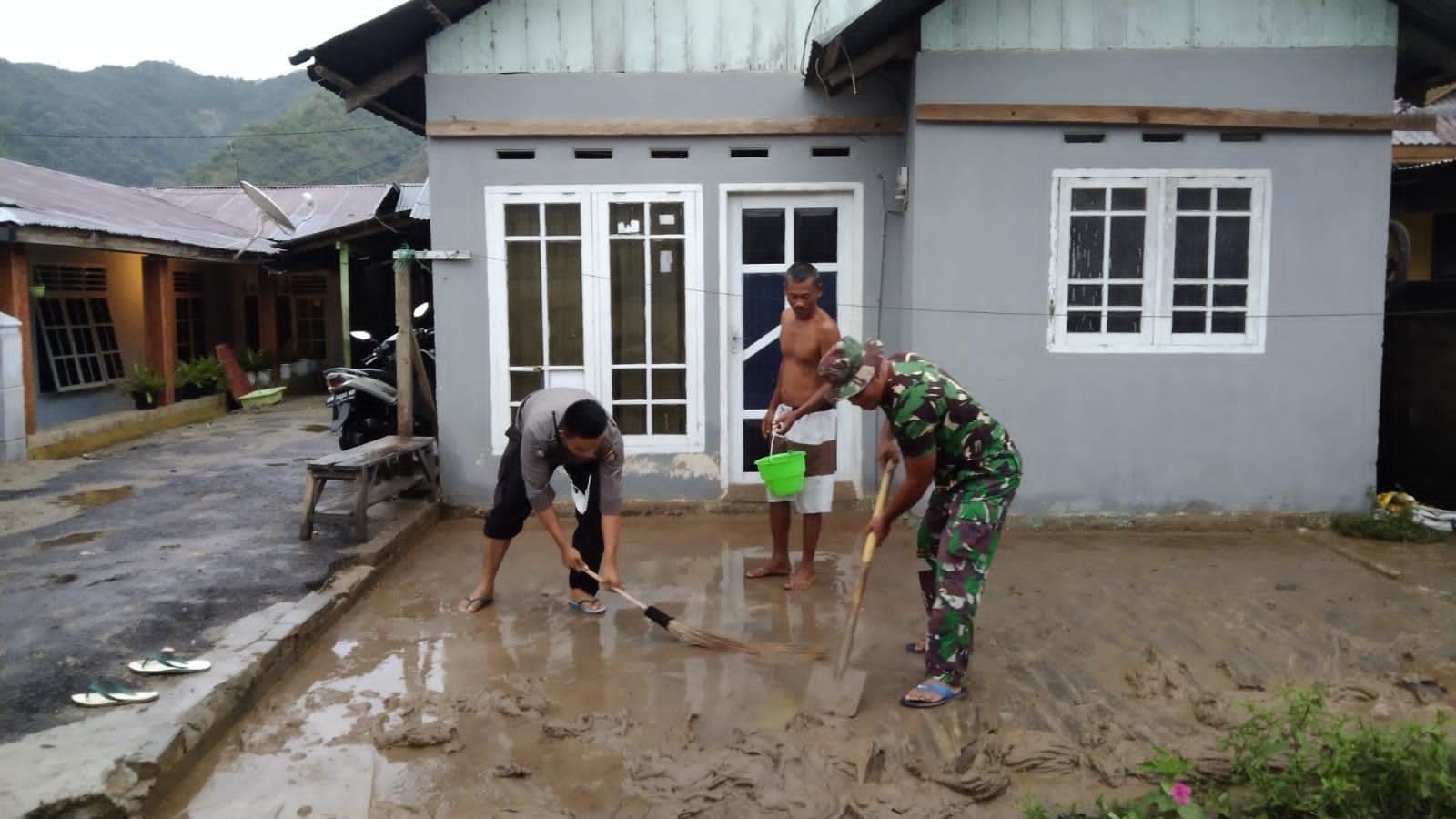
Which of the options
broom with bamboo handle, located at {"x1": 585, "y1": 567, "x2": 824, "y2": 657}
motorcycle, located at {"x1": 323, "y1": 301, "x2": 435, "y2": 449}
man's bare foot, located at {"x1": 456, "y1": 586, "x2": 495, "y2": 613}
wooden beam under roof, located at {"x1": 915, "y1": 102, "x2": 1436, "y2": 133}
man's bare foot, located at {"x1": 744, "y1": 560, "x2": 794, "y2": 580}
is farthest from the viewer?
motorcycle, located at {"x1": 323, "y1": 301, "x2": 435, "y2": 449}

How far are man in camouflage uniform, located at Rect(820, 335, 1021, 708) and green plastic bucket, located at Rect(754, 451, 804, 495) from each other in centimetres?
121

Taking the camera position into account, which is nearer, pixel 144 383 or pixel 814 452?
pixel 814 452

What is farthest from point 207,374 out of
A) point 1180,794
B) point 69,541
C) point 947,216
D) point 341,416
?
point 1180,794

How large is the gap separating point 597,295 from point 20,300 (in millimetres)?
7698

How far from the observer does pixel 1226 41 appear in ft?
23.7

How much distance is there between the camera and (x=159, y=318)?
1502cm

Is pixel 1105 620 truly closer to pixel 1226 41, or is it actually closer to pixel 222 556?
pixel 1226 41

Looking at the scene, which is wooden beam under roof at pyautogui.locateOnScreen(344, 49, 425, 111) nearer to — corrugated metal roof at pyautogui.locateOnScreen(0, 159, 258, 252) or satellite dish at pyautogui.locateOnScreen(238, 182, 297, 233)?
satellite dish at pyautogui.locateOnScreen(238, 182, 297, 233)

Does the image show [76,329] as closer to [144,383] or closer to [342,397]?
[144,383]

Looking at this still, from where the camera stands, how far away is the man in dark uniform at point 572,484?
16.0 ft

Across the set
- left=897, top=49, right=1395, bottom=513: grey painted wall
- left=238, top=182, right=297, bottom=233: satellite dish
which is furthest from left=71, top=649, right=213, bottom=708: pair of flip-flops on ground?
left=238, top=182, right=297, bottom=233: satellite dish

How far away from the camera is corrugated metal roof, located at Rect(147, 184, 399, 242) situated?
18562 mm

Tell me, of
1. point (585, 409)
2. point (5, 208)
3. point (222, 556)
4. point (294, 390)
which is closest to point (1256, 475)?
point (585, 409)

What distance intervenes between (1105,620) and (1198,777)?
1690 mm
